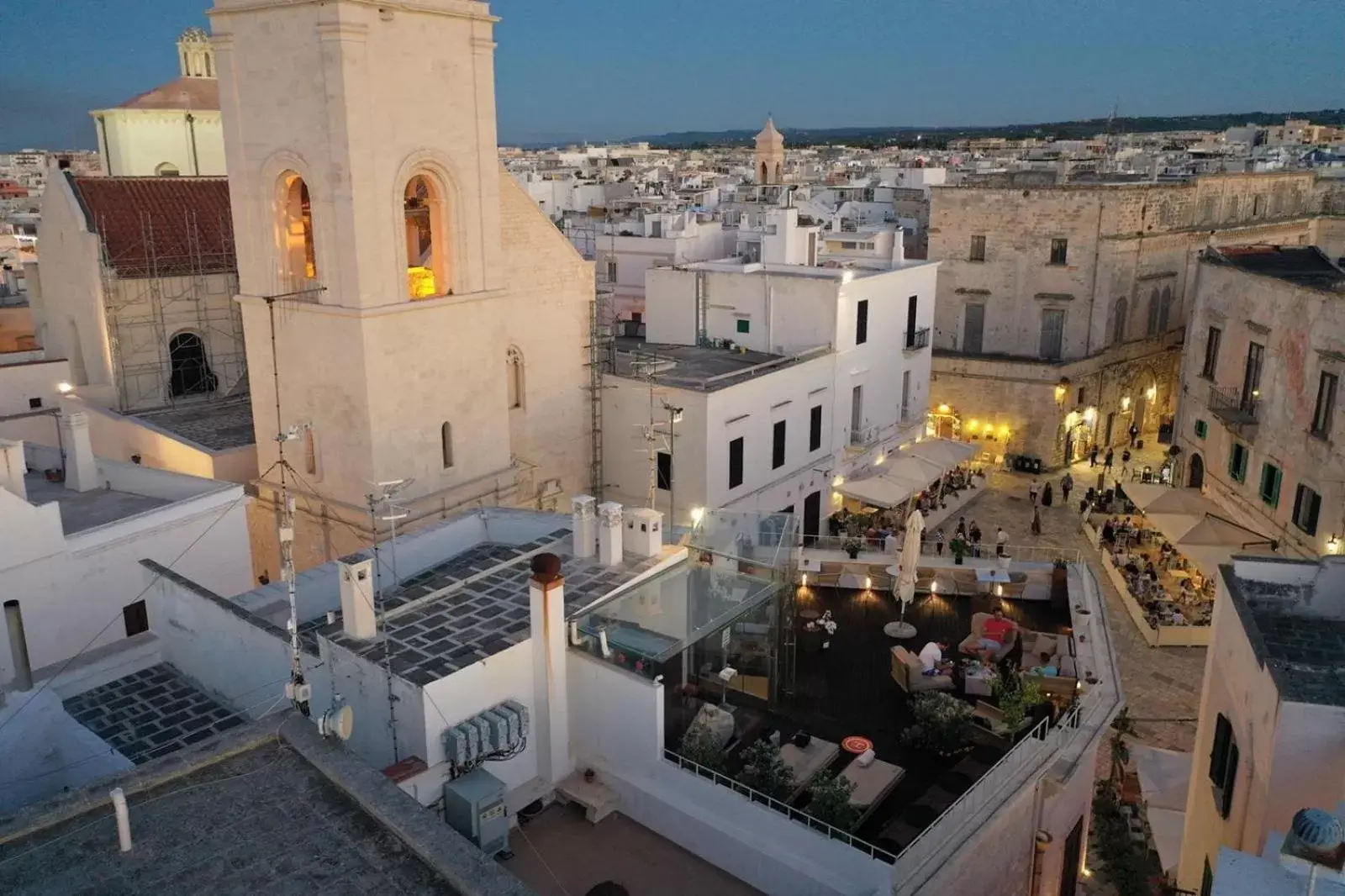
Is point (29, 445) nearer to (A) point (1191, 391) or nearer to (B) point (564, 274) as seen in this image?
(B) point (564, 274)

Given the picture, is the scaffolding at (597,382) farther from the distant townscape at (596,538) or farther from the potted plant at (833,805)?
the potted plant at (833,805)

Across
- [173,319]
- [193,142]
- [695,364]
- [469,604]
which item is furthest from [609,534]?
[193,142]

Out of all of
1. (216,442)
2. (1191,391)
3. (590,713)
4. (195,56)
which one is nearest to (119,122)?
(195,56)

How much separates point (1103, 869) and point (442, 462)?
12427mm

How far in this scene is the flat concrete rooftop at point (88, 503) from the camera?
1603 centimetres

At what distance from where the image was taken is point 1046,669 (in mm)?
14672

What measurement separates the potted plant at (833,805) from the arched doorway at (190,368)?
20.3 m

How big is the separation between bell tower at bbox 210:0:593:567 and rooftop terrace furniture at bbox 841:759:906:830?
9.54 m

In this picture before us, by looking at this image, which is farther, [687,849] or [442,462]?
[442,462]

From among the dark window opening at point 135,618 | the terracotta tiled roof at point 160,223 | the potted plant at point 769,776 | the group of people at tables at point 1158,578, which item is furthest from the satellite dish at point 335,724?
the terracotta tiled roof at point 160,223

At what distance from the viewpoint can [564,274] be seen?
900 inches

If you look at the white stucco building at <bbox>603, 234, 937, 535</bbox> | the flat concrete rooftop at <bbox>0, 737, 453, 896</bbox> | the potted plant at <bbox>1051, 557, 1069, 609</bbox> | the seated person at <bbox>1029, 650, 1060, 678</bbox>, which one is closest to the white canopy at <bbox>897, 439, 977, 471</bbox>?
the white stucco building at <bbox>603, 234, 937, 535</bbox>

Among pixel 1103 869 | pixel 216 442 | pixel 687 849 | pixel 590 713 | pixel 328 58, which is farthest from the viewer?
pixel 216 442

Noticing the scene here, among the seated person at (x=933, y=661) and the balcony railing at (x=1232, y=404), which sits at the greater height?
the balcony railing at (x=1232, y=404)
